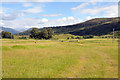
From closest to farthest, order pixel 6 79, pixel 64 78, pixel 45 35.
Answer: pixel 6 79, pixel 64 78, pixel 45 35

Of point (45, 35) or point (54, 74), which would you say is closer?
point (54, 74)

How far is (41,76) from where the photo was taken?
8094 millimetres

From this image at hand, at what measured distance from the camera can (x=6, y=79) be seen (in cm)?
714

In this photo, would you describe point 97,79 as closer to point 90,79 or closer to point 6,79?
point 90,79

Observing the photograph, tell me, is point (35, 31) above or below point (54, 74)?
above

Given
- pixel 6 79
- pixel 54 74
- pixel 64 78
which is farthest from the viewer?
pixel 54 74

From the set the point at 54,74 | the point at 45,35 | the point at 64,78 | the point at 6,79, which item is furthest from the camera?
the point at 45,35

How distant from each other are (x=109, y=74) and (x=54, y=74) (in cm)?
405

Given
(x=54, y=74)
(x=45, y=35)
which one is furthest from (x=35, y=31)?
(x=54, y=74)

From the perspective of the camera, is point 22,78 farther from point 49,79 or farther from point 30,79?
point 49,79

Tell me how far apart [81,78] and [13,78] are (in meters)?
4.46

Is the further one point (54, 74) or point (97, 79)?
point (54, 74)

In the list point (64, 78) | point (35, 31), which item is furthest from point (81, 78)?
point (35, 31)

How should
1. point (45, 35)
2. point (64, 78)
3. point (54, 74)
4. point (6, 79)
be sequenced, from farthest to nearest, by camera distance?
point (45, 35) → point (54, 74) → point (64, 78) → point (6, 79)
